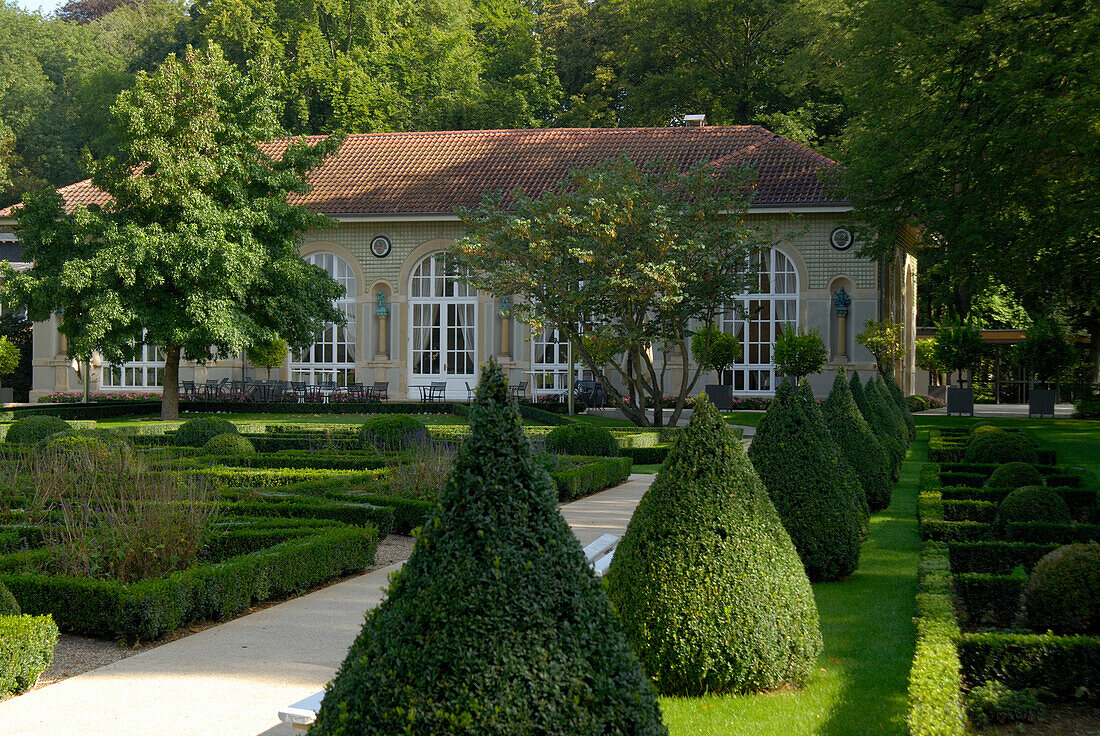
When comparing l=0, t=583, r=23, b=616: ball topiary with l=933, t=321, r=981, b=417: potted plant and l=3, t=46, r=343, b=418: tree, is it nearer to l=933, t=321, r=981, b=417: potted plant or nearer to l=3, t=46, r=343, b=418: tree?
l=3, t=46, r=343, b=418: tree

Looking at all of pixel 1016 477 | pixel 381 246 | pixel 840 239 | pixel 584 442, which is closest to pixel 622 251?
pixel 584 442

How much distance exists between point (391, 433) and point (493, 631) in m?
13.9

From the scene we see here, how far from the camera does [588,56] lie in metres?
42.9

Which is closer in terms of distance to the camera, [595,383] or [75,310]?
[75,310]

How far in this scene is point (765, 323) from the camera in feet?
101

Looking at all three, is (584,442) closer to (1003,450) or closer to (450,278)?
(1003,450)

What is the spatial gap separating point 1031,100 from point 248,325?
663 inches

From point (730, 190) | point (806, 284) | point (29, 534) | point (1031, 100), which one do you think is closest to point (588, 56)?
point (806, 284)

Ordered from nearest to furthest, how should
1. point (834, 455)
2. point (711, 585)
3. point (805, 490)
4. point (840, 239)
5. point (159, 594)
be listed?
point (711, 585) → point (159, 594) → point (805, 490) → point (834, 455) → point (840, 239)

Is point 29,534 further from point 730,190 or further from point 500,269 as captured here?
point 730,190

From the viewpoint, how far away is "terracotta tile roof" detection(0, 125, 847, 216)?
30375 millimetres

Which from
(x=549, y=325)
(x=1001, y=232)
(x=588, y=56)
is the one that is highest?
(x=588, y=56)

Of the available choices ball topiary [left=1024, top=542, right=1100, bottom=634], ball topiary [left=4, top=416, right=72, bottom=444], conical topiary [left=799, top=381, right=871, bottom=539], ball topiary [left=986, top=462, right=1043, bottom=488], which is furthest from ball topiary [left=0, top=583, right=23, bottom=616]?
ball topiary [left=4, top=416, right=72, bottom=444]

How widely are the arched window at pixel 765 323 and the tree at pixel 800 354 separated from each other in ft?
7.72
